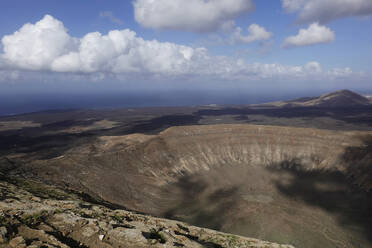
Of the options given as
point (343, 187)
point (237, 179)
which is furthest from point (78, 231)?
point (343, 187)

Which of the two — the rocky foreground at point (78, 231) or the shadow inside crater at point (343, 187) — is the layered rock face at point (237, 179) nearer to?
the shadow inside crater at point (343, 187)

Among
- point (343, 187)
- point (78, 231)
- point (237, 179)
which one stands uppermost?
point (78, 231)

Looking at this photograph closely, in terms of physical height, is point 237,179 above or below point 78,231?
below

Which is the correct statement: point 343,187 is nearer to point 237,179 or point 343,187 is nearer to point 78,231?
point 237,179

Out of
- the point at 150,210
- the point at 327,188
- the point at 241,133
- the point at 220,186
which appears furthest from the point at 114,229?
the point at 241,133

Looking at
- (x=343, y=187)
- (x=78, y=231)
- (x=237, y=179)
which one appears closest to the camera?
(x=78, y=231)

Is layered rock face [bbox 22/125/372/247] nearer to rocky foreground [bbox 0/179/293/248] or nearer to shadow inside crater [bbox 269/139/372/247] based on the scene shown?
shadow inside crater [bbox 269/139/372/247]

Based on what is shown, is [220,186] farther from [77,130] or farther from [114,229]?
[77,130]

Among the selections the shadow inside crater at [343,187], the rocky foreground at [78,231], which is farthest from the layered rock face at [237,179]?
the rocky foreground at [78,231]

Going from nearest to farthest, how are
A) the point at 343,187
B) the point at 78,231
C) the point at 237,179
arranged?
the point at 78,231 < the point at 343,187 < the point at 237,179

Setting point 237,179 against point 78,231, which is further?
point 237,179
